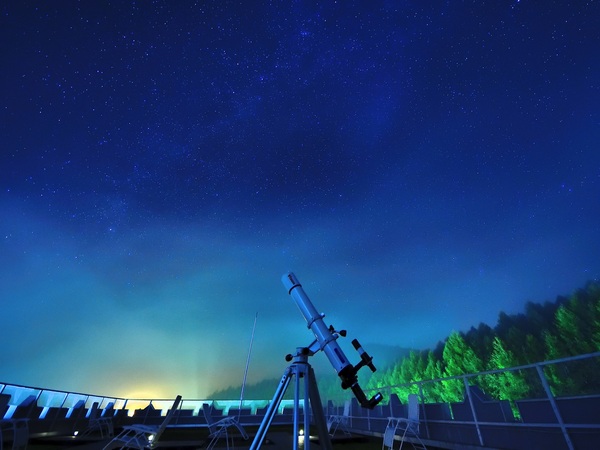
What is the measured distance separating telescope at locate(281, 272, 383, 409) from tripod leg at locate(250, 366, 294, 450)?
481 mm

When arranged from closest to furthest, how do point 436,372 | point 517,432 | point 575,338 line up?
point 517,432
point 575,338
point 436,372

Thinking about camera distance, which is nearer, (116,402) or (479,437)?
(479,437)

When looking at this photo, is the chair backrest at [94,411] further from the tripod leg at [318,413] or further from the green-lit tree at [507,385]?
Result: the green-lit tree at [507,385]

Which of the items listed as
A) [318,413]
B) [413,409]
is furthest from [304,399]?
[413,409]

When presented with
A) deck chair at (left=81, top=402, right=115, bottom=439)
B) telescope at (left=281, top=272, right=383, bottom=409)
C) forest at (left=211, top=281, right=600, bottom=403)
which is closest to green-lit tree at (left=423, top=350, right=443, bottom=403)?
forest at (left=211, top=281, right=600, bottom=403)

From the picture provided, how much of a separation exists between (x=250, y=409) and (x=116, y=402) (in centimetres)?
731

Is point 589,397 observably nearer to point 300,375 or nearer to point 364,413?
point 300,375

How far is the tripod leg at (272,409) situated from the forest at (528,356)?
90.1ft

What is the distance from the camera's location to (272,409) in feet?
11.3

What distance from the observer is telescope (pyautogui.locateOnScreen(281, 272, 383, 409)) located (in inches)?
147

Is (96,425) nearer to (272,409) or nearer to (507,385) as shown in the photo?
(272,409)

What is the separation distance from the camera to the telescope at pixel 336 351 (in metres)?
3.74

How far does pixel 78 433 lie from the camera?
39.9ft

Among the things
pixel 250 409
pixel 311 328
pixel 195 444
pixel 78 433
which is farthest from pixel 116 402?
pixel 311 328
